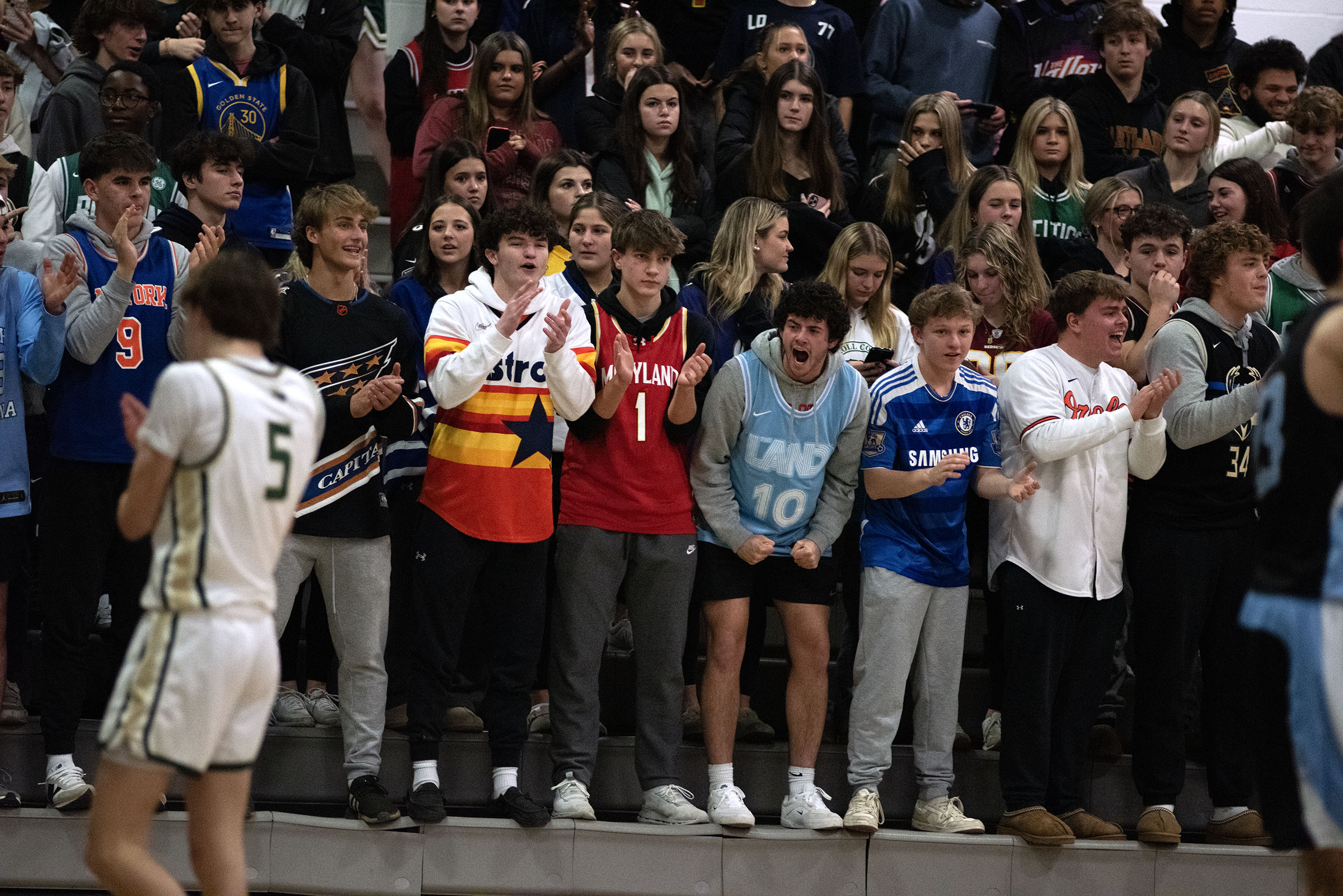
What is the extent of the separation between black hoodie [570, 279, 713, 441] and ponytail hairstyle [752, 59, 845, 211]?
135 cm

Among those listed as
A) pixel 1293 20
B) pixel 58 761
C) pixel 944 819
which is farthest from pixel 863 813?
pixel 1293 20

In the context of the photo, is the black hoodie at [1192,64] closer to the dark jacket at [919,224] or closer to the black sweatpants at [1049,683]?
the dark jacket at [919,224]

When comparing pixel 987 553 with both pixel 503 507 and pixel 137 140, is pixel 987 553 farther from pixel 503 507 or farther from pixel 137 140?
pixel 137 140

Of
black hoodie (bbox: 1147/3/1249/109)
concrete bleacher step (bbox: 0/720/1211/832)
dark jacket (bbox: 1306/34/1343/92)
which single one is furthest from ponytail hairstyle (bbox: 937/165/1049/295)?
dark jacket (bbox: 1306/34/1343/92)

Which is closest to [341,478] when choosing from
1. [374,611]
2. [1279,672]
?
[374,611]

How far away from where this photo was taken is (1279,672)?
2975 millimetres

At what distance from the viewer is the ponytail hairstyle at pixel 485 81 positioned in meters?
6.38

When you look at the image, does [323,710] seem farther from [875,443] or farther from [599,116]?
[599,116]

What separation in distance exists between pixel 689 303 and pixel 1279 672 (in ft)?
9.53

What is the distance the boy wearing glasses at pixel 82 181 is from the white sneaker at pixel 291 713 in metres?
1.83

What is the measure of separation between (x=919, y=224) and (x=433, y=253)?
2.40m

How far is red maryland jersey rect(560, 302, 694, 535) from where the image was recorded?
Result: 15.9 ft

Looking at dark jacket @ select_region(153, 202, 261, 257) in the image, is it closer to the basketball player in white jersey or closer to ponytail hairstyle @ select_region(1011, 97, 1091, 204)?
the basketball player in white jersey

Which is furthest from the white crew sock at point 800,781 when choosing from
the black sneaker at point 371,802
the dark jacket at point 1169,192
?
the dark jacket at point 1169,192
